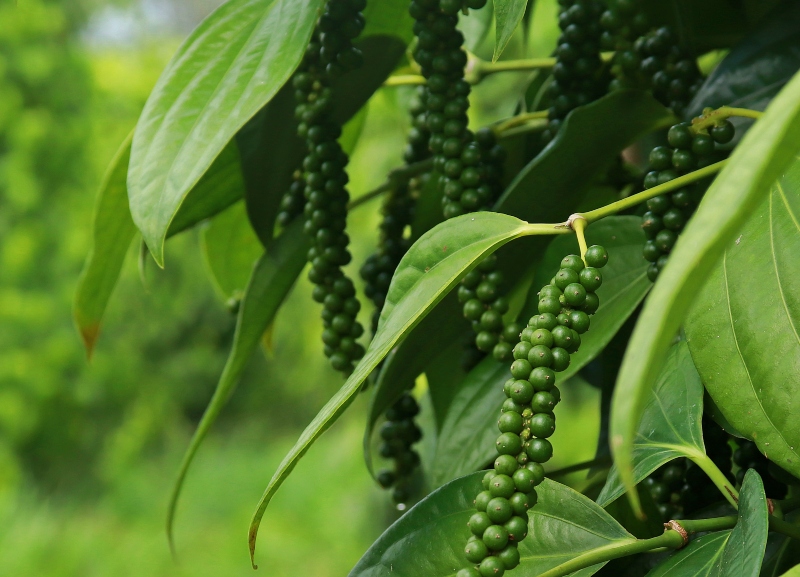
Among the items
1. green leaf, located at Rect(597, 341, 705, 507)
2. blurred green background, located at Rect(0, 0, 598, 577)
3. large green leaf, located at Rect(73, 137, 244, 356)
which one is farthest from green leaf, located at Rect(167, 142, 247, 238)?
blurred green background, located at Rect(0, 0, 598, 577)

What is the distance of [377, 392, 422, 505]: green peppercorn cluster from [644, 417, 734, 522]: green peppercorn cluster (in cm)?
14

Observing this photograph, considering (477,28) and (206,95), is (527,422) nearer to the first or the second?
(206,95)

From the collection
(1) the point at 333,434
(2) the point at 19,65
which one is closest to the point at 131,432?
(1) the point at 333,434

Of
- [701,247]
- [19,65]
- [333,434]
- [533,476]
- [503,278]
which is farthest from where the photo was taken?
[333,434]

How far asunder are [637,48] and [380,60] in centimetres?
13

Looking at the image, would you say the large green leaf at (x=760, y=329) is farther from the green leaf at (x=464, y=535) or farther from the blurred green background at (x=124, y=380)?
the blurred green background at (x=124, y=380)

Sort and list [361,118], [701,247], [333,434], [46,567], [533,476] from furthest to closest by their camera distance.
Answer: [333,434]
[46,567]
[361,118]
[533,476]
[701,247]

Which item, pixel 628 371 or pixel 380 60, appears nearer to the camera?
pixel 628 371

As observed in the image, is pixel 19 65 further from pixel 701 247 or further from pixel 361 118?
pixel 701 247

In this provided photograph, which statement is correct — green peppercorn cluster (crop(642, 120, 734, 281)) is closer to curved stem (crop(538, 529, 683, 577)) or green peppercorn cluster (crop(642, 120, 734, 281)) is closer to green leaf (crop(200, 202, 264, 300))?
curved stem (crop(538, 529, 683, 577))

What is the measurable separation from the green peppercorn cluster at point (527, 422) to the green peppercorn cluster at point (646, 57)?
148 millimetres

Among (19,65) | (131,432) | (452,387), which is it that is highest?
(19,65)

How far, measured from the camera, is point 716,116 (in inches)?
12.0

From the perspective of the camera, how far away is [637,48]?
1.20 feet
